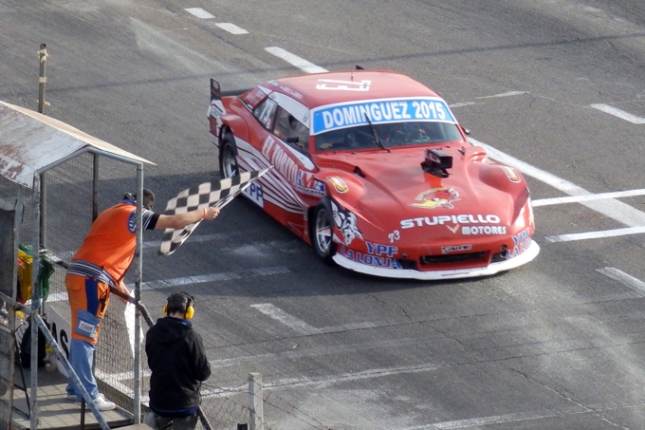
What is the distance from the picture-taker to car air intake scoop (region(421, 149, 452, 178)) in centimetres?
1212

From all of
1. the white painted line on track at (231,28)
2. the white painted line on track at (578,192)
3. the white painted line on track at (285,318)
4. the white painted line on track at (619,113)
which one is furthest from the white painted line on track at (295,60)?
the white painted line on track at (285,318)

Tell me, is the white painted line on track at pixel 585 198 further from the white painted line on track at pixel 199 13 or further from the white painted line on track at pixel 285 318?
the white painted line on track at pixel 199 13

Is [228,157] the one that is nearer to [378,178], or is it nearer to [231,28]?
[378,178]

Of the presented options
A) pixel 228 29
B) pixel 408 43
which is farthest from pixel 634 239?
pixel 228 29

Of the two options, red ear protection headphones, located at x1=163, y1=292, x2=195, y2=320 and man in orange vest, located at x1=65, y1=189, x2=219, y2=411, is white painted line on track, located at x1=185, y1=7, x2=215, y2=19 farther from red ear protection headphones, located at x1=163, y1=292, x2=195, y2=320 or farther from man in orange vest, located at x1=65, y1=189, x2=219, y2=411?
red ear protection headphones, located at x1=163, y1=292, x2=195, y2=320

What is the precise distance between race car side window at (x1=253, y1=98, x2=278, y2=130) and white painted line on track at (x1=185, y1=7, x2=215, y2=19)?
8125 mm

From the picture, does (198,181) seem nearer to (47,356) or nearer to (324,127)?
(324,127)

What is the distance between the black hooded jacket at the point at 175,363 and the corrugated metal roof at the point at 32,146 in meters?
1.08

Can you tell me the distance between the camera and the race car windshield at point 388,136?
1275cm

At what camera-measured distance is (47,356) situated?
345 inches

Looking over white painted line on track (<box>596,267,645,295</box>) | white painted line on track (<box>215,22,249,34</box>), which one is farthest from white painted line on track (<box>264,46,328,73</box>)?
white painted line on track (<box>596,267,645,295</box>)

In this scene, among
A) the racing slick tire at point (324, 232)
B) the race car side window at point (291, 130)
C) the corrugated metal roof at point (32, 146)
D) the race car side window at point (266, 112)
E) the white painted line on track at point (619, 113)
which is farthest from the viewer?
the white painted line on track at point (619, 113)

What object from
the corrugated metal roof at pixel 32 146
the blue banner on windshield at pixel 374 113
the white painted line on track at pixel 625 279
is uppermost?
the corrugated metal roof at pixel 32 146

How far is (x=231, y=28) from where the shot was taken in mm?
21031
